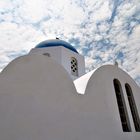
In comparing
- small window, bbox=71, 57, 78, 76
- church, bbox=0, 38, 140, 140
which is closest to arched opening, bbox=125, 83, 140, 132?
church, bbox=0, 38, 140, 140

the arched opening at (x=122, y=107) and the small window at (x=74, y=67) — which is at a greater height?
the small window at (x=74, y=67)

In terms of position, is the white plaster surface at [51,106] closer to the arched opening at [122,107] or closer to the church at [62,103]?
the church at [62,103]

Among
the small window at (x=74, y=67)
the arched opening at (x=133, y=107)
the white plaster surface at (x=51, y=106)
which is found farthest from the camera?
the small window at (x=74, y=67)

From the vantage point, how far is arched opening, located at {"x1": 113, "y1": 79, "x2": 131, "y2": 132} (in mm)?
7148

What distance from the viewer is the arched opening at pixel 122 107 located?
7148 mm

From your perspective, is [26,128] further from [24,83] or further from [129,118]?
[129,118]

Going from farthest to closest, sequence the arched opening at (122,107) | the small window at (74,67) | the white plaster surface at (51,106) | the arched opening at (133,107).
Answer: the small window at (74,67) < the arched opening at (133,107) < the arched opening at (122,107) < the white plaster surface at (51,106)

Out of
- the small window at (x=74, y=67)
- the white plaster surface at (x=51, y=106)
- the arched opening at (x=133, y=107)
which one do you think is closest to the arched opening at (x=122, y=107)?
the white plaster surface at (x=51, y=106)

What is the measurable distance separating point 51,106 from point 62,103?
0.46 metres

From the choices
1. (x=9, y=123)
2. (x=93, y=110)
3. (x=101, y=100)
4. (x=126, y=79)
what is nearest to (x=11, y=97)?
(x=9, y=123)

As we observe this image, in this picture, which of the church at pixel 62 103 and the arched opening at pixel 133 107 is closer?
the church at pixel 62 103

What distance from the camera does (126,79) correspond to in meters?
8.26

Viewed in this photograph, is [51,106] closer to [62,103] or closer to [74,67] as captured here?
[62,103]

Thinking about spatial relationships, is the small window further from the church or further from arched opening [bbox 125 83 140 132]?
arched opening [bbox 125 83 140 132]
